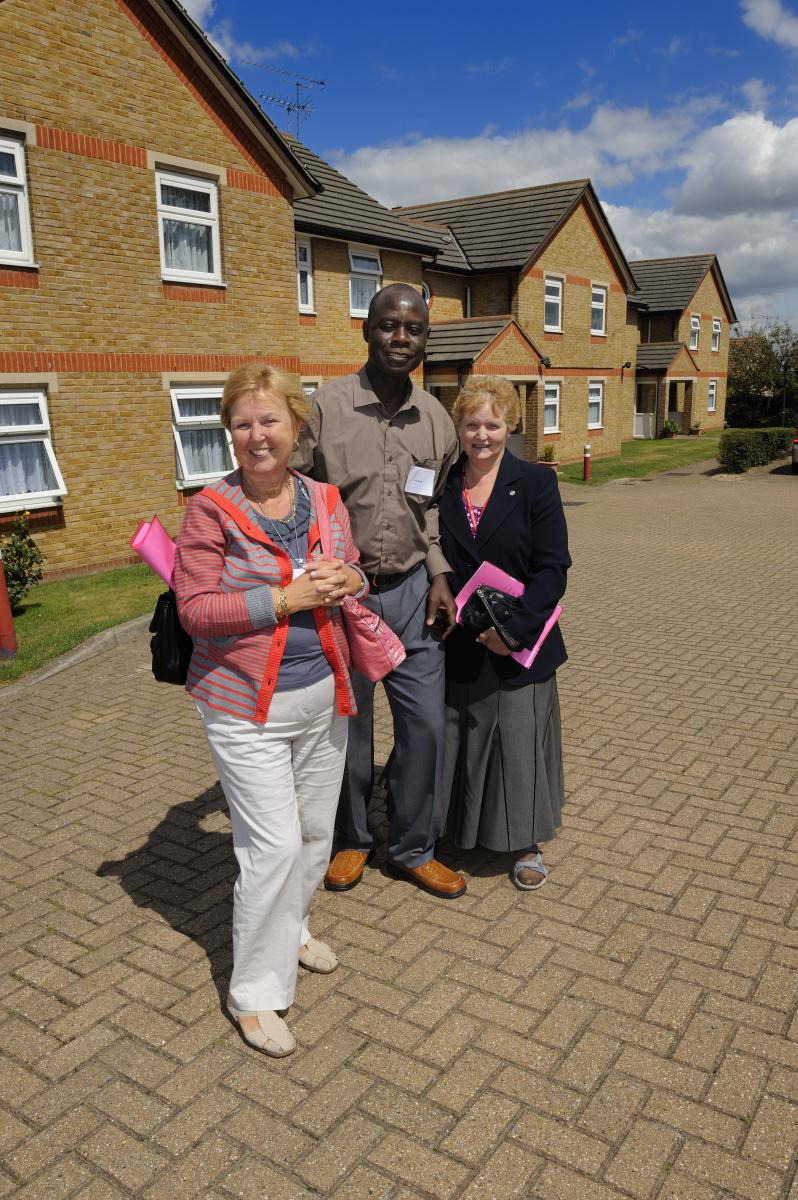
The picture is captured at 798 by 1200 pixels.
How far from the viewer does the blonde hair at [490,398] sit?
336cm

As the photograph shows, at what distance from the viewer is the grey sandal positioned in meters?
3.70

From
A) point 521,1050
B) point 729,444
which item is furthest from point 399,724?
point 729,444

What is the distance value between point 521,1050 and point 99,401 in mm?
10707

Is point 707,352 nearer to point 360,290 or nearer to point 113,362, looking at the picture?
point 360,290

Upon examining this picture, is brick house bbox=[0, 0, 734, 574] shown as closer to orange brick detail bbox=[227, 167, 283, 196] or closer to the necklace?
orange brick detail bbox=[227, 167, 283, 196]

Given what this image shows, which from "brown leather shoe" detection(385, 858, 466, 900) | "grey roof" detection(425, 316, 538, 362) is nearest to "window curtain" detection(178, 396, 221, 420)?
"grey roof" detection(425, 316, 538, 362)

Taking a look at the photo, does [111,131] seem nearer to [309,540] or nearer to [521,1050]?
[309,540]

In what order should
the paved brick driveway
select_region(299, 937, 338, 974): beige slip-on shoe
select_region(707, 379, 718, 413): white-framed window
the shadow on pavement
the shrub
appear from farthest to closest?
select_region(707, 379, 718, 413): white-framed window, the shrub, the shadow on pavement, select_region(299, 937, 338, 974): beige slip-on shoe, the paved brick driveway

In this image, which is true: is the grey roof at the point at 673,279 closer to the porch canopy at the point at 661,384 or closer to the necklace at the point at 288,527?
the porch canopy at the point at 661,384

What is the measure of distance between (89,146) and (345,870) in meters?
10.8

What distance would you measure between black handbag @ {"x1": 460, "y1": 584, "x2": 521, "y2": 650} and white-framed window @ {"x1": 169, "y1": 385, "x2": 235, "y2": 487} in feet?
33.4

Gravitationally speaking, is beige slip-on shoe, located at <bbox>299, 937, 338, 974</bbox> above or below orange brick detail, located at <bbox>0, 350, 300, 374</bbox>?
below

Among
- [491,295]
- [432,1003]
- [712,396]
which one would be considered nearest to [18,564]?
[432,1003]

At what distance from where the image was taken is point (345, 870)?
12.3 ft
